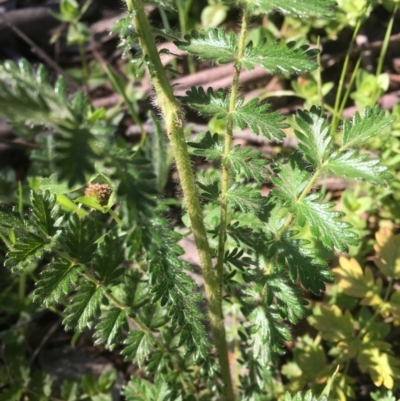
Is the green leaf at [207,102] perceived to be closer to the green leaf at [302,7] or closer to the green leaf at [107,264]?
the green leaf at [302,7]

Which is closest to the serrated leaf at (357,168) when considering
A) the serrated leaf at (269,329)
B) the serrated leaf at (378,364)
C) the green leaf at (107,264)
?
the serrated leaf at (269,329)

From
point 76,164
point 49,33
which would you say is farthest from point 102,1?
point 76,164

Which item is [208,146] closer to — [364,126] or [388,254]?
[364,126]

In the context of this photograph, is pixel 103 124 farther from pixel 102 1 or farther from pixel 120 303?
pixel 102 1

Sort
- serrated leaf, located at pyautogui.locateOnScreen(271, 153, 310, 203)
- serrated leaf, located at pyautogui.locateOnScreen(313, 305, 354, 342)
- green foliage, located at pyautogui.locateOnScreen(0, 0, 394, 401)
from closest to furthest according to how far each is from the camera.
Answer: green foliage, located at pyautogui.locateOnScreen(0, 0, 394, 401)
serrated leaf, located at pyautogui.locateOnScreen(271, 153, 310, 203)
serrated leaf, located at pyautogui.locateOnScreen(313, 305, 354, 342)

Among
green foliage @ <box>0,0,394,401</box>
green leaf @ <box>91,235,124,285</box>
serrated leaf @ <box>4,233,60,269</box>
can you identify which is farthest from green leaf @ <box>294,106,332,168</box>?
serrated leaf @ <box>4,233,60,269</box>

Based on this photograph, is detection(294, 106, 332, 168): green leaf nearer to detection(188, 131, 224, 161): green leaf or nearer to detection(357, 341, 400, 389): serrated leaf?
detection(188, 131, 224, 161): green leaf

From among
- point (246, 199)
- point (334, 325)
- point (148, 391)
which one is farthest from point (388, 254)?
point (148, 391)
